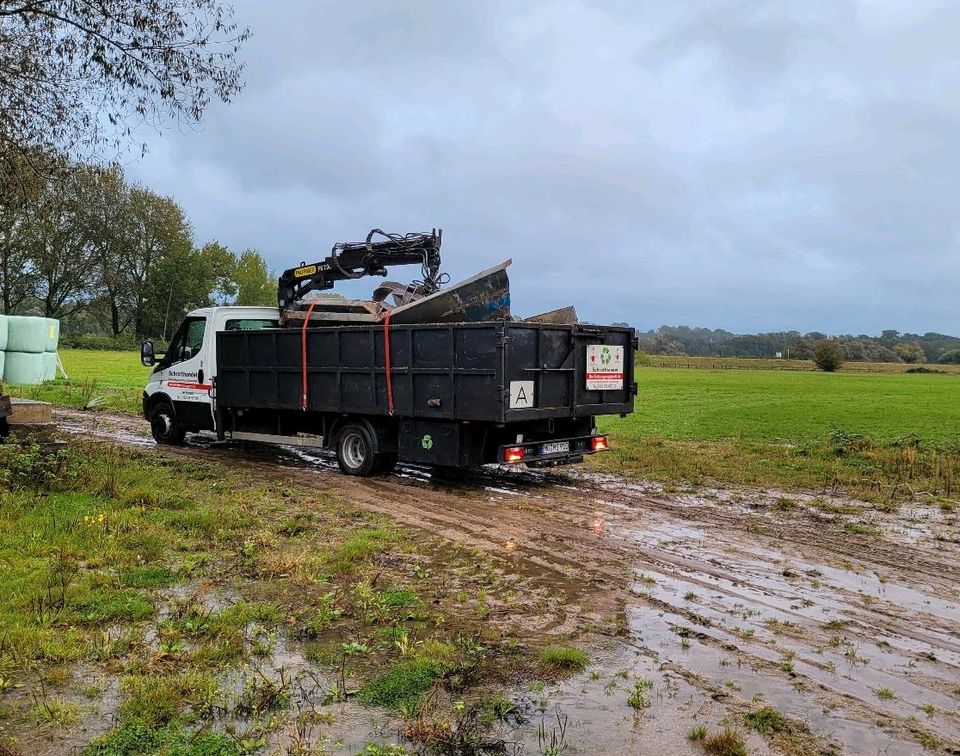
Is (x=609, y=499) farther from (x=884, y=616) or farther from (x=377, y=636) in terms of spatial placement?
(x=377, y=636)

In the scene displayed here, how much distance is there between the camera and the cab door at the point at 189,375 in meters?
13.5

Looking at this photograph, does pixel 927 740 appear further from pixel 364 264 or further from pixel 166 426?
pixel 166 426

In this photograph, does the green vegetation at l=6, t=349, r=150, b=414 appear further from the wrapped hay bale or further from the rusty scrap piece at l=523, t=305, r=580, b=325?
the rusty scrap piece at l=523, t=305, r=580, b=325

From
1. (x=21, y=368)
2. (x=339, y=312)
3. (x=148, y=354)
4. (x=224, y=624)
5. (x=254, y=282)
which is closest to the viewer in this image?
(x=224, y=624)

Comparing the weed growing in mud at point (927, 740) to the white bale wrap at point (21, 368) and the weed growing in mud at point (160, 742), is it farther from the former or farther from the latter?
the white bale wrap at point (21, 368)

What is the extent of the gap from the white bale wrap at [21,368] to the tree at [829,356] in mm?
76812

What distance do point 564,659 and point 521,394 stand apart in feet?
17.3

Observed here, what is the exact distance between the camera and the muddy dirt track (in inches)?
150

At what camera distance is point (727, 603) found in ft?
18.4

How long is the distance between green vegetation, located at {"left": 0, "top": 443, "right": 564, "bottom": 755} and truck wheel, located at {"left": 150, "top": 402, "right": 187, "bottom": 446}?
5.84 meters

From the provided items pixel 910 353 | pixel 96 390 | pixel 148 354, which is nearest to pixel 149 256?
pixel 96 390

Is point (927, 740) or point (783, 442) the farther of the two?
point (783, 442)

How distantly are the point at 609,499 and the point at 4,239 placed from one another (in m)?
50.5

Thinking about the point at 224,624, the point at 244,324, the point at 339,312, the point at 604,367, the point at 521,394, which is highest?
the point at 339,312
